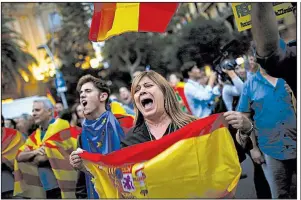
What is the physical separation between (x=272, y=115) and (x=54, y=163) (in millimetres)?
1636

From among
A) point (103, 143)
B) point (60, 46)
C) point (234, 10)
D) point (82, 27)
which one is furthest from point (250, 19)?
point (60, 46)

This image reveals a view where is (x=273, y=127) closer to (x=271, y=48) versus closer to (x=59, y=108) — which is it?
(x=271, y=48)

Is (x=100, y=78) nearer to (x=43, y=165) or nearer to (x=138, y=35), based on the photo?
(x=138, y=35)

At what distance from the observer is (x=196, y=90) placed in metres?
4.84

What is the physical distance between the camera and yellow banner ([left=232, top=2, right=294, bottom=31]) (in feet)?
11.2

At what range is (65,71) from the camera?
4648 millimetres

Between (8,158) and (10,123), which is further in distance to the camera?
(10,123)

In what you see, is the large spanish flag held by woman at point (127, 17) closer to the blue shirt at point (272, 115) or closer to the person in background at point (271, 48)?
the person in background at point (271, 48)

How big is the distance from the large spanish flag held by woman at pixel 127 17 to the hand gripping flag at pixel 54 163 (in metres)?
0.90

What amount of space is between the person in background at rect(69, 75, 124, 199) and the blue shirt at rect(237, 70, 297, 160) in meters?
0.90

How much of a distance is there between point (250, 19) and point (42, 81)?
2112mm

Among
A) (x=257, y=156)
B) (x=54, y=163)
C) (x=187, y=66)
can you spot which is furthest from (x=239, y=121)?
(x=187, y=66)

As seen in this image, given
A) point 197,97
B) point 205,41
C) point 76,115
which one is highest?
point 205,41

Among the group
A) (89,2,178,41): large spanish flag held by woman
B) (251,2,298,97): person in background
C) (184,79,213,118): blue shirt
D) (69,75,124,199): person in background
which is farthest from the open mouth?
(184,79,213,118): blue shirt
